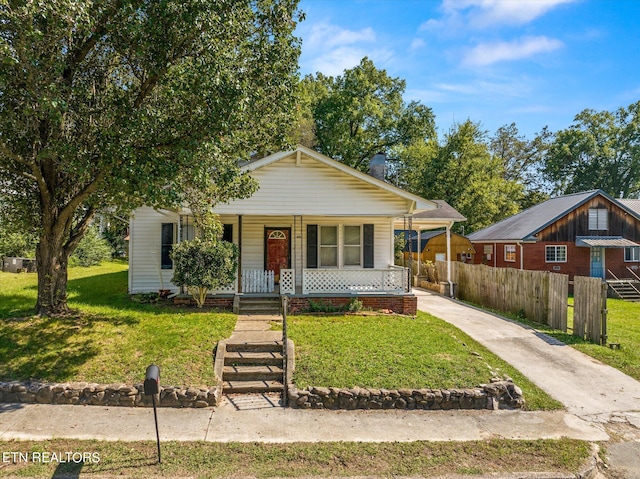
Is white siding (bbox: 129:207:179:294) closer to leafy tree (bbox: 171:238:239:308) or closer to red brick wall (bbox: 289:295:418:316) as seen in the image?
leafy tree (bbox: 171:238:239:308)

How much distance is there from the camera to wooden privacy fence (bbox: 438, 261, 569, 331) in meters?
11.5

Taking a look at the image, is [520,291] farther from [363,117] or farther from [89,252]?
[89,252]

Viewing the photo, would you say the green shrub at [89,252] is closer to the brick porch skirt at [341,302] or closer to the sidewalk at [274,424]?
the brick porch skirt at [341,302]

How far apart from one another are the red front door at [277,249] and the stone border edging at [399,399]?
25.8 ft

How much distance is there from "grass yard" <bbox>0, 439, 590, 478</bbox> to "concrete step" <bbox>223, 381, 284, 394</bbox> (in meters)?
1.77

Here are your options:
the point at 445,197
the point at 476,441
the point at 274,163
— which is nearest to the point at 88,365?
the point at 476,441

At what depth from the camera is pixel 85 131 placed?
7828 mm

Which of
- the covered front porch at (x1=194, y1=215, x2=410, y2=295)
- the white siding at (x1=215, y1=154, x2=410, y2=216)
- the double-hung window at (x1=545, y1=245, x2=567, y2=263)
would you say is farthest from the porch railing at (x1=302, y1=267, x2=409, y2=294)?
the double-hung window at (x1=545, y1=245, x2=567, y2=263)

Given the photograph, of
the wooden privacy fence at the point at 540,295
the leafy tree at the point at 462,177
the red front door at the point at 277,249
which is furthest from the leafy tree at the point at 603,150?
the red front door at the point at 277,249

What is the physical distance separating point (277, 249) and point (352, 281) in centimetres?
325

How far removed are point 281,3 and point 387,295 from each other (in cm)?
856

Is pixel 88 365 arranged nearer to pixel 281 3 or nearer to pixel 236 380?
pixel 236 380

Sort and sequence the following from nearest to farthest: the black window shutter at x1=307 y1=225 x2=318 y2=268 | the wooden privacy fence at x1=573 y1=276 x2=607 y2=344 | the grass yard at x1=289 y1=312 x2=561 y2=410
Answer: the grass yard at x1=289 y1=312 x2=561 y2=410 < the wooden privacy fence at x1=573 y1=276 x2=607 y2=344 < the black window shutter at x1=307 y1=225 x2=318 y2=268

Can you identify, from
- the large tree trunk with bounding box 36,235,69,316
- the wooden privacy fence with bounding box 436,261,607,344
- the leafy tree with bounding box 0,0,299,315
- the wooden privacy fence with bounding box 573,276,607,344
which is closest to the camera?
the leafy tree with bounding box 0,0,299,315
